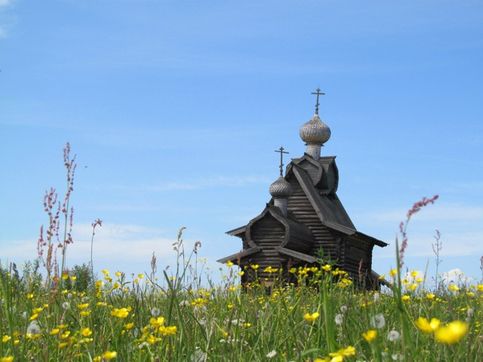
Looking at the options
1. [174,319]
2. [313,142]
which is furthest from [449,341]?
[313,142]

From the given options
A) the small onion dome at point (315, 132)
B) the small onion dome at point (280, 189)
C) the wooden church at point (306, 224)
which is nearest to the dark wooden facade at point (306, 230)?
the wooden church at point (306, 224)

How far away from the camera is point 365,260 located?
34594 mm

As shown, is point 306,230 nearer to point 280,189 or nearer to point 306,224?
point 306,224

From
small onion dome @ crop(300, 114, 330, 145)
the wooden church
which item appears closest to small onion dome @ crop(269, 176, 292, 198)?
the wooden church

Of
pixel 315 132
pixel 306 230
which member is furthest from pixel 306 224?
pixel 315 132

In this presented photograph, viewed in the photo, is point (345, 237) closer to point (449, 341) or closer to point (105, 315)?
point (105, 315)

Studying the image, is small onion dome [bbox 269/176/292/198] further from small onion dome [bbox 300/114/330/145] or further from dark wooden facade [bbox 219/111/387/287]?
small onion dome [bbox 300/114/330/145]

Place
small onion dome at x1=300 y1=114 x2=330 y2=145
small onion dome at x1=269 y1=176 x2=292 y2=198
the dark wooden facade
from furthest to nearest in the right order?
small onion dome at x1=300 y1=114 x2=330 y2=145
small onion dome at x1=269 y1=176 x2=292 y2=198
the dark wooden facade

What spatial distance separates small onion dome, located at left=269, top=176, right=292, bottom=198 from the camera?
31938 mm

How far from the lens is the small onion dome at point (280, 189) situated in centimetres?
3194

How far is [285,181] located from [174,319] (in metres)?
27.6

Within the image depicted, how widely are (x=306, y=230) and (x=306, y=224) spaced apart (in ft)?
2.82

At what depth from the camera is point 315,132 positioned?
36.1m

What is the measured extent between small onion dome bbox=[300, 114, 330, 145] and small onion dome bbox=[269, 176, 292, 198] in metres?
4.80
